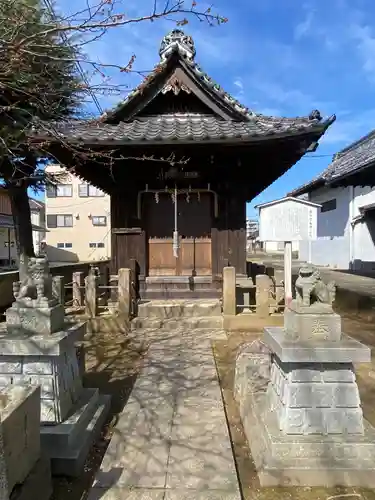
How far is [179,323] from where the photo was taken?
28.1 ft

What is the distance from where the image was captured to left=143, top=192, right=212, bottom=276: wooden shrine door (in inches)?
381

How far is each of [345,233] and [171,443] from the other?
20888mm

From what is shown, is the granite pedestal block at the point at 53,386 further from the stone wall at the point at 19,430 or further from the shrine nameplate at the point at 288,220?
the shrine nameplate at the point at 288,220

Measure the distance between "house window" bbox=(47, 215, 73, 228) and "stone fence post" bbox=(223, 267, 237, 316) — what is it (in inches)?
1371

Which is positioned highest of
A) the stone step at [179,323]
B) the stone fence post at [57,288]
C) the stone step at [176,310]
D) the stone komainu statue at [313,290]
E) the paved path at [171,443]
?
the stone komainu statue at [313,290]

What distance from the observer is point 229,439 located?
3.87m

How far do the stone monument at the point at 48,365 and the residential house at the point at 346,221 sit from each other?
52.2 ft

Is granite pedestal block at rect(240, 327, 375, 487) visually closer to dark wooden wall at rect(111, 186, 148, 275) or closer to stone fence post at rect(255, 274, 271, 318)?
stone fence post at rect(255, 274, 271, 318)

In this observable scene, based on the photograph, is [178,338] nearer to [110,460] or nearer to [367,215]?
[110,460]

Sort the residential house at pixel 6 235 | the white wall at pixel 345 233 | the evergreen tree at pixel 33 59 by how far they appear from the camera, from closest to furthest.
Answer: the evergreen tree at pixel 33 59 < the white wall at pixel 345 233 < the residential house at pixel 6 235

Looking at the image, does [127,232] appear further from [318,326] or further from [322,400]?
[322,400]

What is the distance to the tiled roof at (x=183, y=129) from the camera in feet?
24.6

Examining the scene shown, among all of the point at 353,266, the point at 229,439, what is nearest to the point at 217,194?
the point at 229,439

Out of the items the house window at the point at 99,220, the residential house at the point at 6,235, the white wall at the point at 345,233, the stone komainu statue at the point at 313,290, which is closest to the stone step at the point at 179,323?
the stone komainu statue at the point at 313,290
